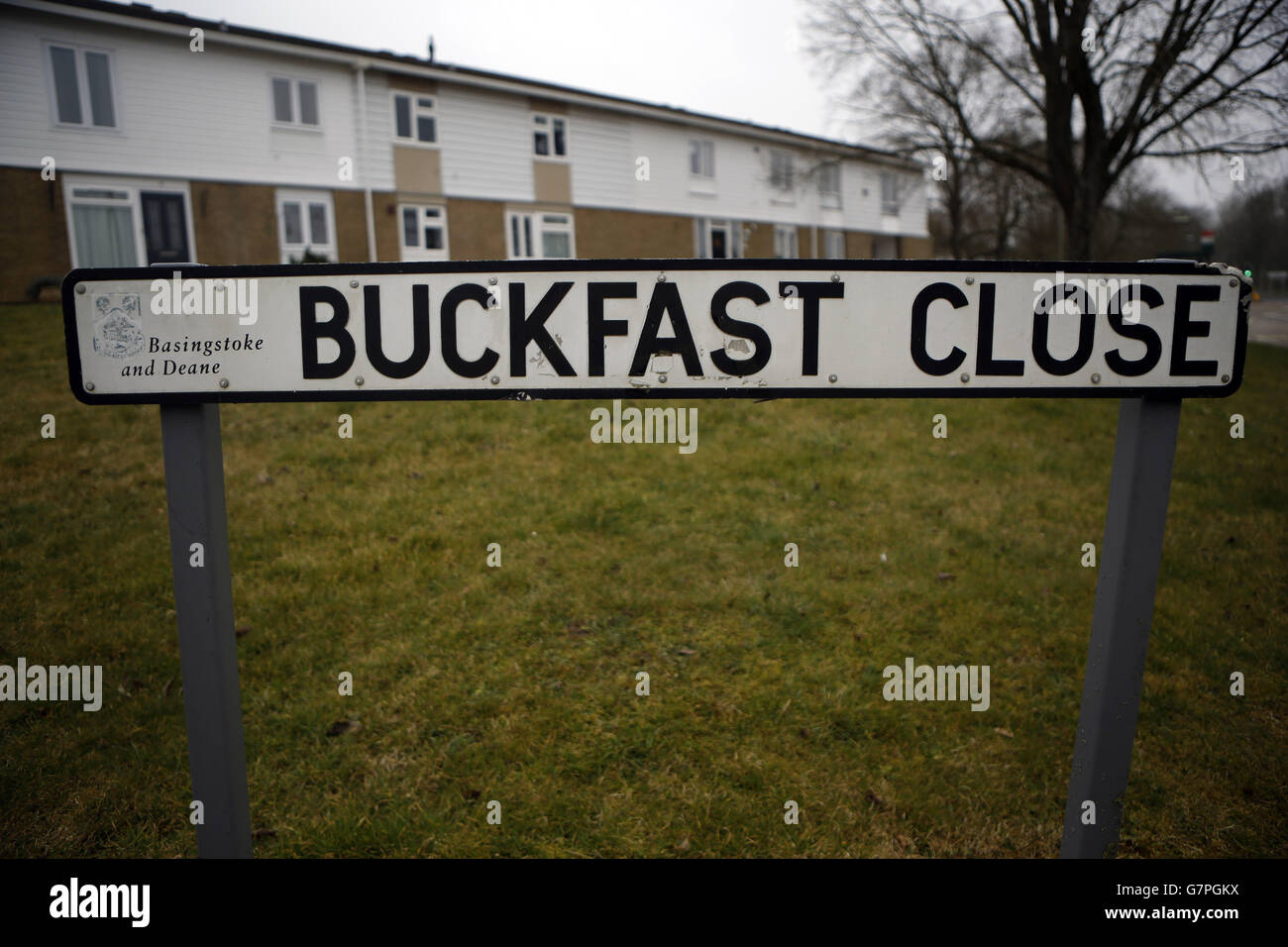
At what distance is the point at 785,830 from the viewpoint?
8.79ft

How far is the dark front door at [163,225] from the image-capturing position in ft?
60.7

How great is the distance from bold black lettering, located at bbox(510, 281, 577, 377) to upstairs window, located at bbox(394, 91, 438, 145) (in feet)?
75.6

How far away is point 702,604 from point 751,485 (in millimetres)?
2041

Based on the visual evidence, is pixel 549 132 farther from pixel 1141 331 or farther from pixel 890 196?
pixel 1141 331

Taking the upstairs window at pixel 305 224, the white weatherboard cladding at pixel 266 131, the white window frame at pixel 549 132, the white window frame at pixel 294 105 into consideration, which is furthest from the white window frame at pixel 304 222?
the white window frame at pixel 549 132

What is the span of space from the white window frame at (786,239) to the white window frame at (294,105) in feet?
61.0

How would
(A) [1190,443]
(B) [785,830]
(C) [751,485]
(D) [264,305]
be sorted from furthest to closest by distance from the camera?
(A) [1190,443] → (C) [751,485] → (B) [785,830] → (D) [264,305]

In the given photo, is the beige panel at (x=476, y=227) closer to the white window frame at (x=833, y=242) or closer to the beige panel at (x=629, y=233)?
the beige panel at (x=629, y=233)

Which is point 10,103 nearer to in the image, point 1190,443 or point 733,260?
point 733,260

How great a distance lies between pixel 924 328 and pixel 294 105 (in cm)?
2300

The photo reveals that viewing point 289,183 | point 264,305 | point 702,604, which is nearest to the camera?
point 264,305

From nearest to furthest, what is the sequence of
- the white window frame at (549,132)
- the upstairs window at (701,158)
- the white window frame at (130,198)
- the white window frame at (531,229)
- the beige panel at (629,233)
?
1. the white window frame at (130,198)
2. the white window frame at (531,229)
3. the white window frame at (549,132)
4. the beige panel at (629,233)
5. the upstairs window at (701,158)

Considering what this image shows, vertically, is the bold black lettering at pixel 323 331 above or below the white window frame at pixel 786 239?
below

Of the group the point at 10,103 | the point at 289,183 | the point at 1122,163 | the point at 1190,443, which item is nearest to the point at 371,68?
the point at 289,183
